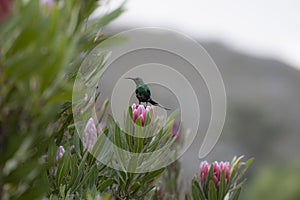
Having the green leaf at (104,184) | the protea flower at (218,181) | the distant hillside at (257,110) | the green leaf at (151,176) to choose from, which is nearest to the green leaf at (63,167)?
the green leaf at (104,184)

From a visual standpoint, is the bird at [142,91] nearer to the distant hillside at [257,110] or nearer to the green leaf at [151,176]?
the green leaf at [151,176]

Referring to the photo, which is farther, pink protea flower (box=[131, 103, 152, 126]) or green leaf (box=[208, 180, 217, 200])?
green leaf (box=[208, 180, 217, 200])

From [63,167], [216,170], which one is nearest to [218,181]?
[216,170]

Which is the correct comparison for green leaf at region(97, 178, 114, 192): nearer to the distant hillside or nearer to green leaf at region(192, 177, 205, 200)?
green leaf at region(192, 177, 205, 200)

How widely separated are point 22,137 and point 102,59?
0.38 m

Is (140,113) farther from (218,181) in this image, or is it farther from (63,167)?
(218,181)

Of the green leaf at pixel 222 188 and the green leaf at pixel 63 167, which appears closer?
the green leaf at pixel 63 167

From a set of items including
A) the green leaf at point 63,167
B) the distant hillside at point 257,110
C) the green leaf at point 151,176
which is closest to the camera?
the green leaf at point 63,167

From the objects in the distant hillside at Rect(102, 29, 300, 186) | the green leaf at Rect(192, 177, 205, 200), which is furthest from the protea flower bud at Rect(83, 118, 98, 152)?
the distant hillside at Rect(102, 29, 300, 186)

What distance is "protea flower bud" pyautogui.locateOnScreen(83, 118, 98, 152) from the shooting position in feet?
3.14

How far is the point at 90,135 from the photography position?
0.96 metres

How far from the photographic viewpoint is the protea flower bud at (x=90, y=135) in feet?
3.14

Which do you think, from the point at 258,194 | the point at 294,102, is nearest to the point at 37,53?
the point at 258,194

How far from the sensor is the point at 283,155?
74.6 feet
